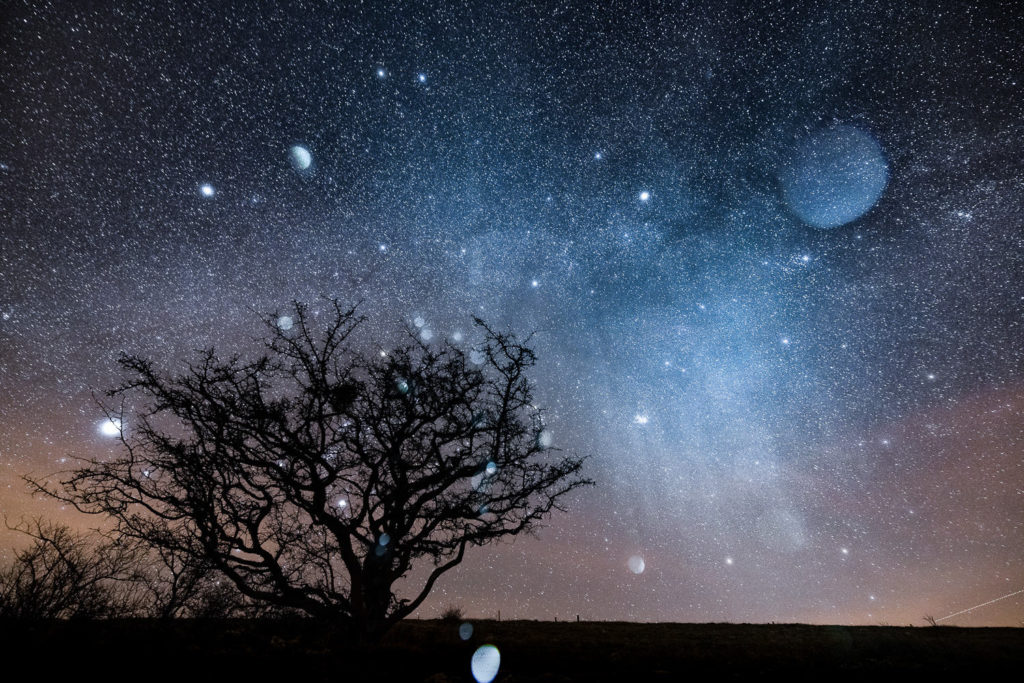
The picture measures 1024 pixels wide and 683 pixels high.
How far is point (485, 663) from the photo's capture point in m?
8.59

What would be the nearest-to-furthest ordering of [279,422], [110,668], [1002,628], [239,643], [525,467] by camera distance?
[110,668] < [279,422] < [239,643] < [525,467] < [1002,628]

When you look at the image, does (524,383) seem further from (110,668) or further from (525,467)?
(110,668)

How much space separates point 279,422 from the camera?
879cm

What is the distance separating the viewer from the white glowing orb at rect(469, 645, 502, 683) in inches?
296

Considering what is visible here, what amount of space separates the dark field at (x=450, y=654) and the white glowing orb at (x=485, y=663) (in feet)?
0.57

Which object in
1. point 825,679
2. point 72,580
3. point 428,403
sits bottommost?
point 825,679

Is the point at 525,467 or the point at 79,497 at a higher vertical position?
the point at 525,467

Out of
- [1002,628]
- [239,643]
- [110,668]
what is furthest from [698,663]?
[1002,628]

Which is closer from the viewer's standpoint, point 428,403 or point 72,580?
point 428,403

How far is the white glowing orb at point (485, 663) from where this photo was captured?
753 centimetres

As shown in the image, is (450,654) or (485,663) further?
(450,654)

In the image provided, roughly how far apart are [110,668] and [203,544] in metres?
1.91

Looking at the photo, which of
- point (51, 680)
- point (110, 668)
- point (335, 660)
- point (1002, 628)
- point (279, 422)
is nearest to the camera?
point (51, 680)

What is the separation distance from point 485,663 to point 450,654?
127 centimetres
